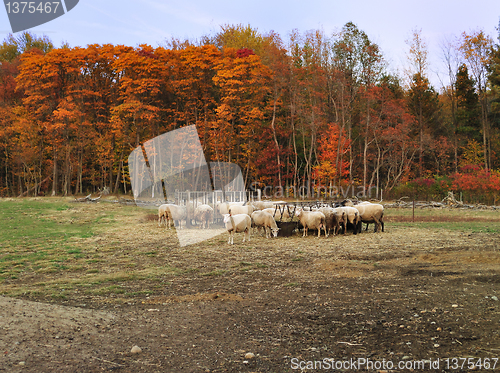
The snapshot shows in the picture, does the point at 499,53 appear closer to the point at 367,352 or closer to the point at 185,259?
the point at 185,259

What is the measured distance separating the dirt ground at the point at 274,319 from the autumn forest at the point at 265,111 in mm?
27929

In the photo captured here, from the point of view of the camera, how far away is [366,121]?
40.9m

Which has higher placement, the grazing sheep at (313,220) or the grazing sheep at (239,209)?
the grazing sheep at (239,209)

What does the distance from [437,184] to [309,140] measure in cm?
1363

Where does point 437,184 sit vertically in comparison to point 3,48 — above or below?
below

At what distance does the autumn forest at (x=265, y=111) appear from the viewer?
128 feet

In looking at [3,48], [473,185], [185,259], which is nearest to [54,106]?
[3,48]

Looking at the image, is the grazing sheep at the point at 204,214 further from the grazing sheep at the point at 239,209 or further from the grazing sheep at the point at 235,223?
the grazing sheep at the point at 235,223

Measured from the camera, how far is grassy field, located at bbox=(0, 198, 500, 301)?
29.2 ft

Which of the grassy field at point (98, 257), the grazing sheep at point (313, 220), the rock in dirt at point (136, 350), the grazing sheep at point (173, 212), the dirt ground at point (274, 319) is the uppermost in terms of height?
the grazing sheep at point (173, 212)

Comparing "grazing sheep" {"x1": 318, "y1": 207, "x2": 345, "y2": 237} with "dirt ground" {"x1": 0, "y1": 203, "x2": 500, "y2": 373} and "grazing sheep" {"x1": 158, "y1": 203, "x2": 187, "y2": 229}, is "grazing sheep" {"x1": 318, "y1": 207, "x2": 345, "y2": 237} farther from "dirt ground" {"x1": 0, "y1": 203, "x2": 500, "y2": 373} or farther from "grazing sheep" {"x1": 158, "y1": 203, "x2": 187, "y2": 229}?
"grazing sheep" {"x1": 158, "y1": 203, "x2": 187, "y2": 229}

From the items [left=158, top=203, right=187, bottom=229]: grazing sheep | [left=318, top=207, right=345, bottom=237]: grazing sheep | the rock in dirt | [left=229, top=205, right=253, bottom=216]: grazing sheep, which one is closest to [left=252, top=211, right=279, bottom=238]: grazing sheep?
[left=318, top=207, right=345, bottom=237]: grazing sheep

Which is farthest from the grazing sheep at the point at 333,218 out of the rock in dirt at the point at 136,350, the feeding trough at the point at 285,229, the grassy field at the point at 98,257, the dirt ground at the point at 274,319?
the rock in dirt at the point at 136,350

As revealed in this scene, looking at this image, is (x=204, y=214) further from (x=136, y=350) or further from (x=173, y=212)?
(x=136, y=350)
